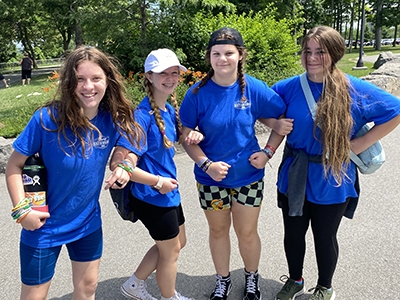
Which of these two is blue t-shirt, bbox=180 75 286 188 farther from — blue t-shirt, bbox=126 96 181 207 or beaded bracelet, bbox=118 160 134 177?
beaded bracelet, bbox=118 160 134 177

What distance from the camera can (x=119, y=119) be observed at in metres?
2.11

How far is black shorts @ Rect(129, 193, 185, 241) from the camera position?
2273mm

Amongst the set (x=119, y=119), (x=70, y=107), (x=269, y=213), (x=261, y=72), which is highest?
(x=70, y=107)

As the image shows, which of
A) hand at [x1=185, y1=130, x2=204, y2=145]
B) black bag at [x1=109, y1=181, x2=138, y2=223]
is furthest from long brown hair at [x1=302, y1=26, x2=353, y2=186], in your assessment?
black bag at [x1=109, y1=181, x2=138, y2=223]

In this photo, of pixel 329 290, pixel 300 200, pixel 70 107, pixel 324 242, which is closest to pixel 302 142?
pixel 300 200

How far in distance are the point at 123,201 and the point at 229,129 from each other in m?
0.88

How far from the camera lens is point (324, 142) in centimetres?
227

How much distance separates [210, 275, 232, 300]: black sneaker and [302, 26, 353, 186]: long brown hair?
123cm

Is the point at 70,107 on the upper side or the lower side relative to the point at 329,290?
upper

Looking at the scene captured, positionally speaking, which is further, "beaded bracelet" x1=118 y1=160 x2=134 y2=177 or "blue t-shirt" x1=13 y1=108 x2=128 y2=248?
"beaded bracelet" x1=118 y1=160 x2=134 y2=177

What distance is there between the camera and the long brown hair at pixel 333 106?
2.19 meters

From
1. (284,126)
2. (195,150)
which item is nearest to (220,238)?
(195,150)

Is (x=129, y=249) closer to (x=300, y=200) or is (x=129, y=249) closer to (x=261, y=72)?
(x=300, y=200)

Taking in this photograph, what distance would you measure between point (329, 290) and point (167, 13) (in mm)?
8612
